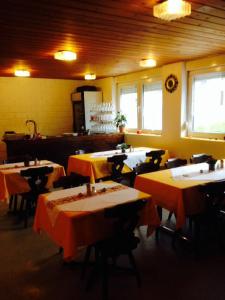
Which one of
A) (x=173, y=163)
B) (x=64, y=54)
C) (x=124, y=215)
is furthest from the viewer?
(x=173, y=163)

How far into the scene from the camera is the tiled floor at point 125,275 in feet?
6.91

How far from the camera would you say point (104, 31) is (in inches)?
117

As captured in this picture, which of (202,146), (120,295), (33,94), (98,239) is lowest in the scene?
(120,295)

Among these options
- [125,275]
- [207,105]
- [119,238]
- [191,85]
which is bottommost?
[125,275]

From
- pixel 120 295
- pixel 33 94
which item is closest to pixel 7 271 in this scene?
pixel 120 295

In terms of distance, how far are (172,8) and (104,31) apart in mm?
1003

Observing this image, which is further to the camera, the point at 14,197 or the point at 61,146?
the point at 61,146

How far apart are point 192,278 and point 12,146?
4.25 m

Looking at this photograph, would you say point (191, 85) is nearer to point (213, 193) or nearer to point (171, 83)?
point (171, 83)

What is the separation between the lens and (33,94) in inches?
280

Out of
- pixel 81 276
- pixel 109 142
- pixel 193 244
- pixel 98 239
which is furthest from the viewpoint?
pixel 109 142

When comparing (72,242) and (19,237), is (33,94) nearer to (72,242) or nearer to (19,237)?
(19,237)

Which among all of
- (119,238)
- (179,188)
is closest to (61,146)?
(179,188)

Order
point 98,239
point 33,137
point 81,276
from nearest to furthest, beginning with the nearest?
point 98,239 → point 81,276 → point 33,137
